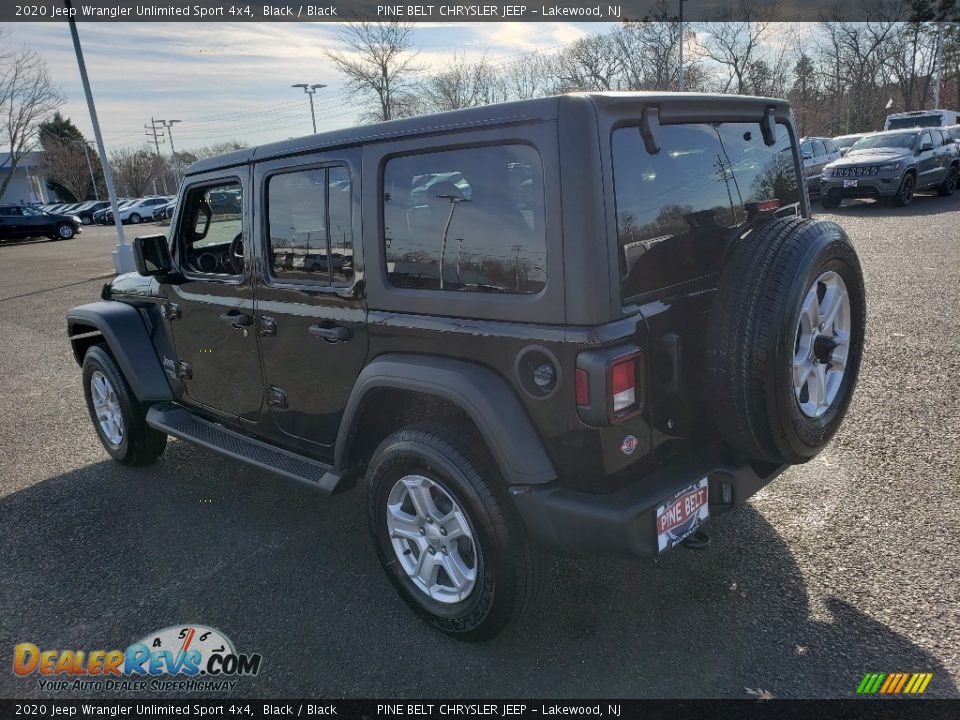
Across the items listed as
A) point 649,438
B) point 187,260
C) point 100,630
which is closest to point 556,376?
point 649,438

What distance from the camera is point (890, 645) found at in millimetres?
2385

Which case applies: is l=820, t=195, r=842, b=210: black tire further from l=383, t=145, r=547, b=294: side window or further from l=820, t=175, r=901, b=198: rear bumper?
l=383, t=145, r=547, b=294: side window

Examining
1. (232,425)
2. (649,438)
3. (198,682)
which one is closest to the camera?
(649,438)

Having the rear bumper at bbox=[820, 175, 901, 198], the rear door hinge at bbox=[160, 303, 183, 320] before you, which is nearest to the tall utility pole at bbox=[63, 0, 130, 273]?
the rear door hinge at bbox=[160, 303, 183, 320]

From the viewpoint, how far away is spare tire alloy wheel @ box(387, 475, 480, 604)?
2551mm

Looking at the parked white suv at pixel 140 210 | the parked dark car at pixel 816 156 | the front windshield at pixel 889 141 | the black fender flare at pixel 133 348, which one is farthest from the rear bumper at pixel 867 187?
the parked white suv at pixel 140 210

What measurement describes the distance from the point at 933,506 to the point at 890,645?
44.6 inches

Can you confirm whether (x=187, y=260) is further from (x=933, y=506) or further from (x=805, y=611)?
(x=933, y=506)

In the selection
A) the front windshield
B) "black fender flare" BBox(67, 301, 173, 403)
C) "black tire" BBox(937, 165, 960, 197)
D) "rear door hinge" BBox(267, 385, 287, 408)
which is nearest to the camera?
"rear door hinge" BBox(267, 385, 287, 408)

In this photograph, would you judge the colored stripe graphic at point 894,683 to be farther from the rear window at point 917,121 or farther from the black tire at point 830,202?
the rear window at point 917,121

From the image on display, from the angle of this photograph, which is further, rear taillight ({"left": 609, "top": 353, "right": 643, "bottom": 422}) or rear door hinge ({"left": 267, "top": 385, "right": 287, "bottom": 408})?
rear door hinge ({"left": 267, "top": 385, "right": 287, "bottom": 408})

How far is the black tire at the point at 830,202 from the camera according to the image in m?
15.2

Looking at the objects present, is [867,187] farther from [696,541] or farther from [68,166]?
[68,166]

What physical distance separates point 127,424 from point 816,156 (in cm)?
1873
